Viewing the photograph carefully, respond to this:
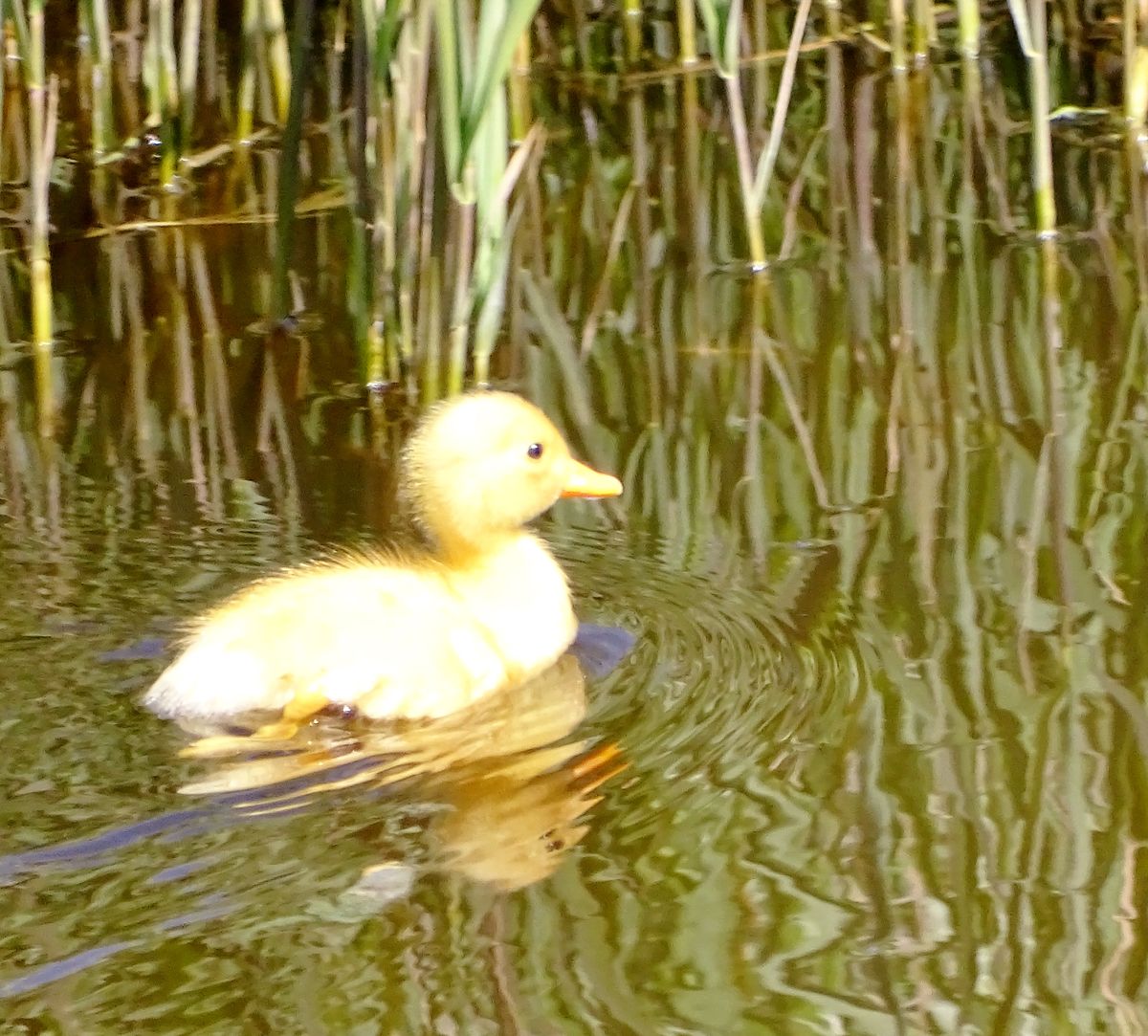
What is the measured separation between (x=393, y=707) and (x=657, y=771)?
18.4 inches

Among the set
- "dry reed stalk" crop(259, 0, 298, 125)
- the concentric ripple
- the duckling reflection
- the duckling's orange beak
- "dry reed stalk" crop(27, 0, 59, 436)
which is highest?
"dry reed stalk" crop(259, 0, 298, 125)

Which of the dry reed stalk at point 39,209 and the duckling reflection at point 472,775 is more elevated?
the dry reed stalk at point 39,209

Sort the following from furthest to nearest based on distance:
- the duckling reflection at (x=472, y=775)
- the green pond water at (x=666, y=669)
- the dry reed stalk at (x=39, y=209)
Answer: the dry reed stalk at (x=39, y=209) < the duckling reflection at (x=472, y=775) < the green pond water at (x=666, y=669)

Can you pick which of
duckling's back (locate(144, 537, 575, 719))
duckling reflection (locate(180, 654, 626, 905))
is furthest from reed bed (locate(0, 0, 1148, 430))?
duckling reflection (locate(180, 654, 626, 905))

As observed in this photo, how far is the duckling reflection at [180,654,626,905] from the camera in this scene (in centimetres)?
258

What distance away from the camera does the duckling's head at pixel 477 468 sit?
3.39 metres

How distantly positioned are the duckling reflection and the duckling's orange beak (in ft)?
1.46

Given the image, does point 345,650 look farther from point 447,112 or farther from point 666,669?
point 447,112

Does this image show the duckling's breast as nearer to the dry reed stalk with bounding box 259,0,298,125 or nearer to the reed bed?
the reed bed

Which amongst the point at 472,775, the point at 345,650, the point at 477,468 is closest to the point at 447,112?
the point at 477,468

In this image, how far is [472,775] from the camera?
112 inches

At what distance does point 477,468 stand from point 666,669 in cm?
48

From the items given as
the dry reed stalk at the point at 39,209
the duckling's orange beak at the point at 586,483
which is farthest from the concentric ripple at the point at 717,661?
the dry reed stalk at the point at 39,209

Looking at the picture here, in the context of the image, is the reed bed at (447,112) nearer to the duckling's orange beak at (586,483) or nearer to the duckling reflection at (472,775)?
the duckling's orange beak at (586,483)
